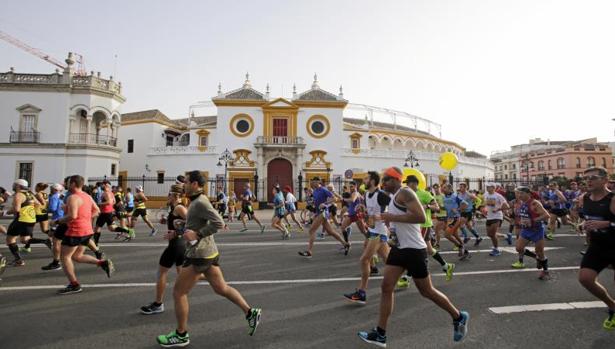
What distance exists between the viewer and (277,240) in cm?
1058

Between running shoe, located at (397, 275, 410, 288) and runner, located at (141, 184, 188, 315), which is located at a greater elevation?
runner, located at (141, 184, 188, 315)

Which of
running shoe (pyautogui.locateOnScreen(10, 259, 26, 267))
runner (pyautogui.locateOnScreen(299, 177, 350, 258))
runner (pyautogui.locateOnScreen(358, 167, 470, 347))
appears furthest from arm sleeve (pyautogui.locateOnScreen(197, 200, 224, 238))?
running shoe (pyautogui.locateOnScreen(10, 259, 26, 267))

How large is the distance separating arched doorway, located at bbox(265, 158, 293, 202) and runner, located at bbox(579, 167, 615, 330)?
2953 cm

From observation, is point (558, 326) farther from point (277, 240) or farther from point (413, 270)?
point (277, 240)

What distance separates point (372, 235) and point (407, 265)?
1.81 m

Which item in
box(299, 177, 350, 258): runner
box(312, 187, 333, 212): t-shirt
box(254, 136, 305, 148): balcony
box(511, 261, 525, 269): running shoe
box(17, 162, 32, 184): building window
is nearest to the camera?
box(511, 261, 525, 269): running shoe

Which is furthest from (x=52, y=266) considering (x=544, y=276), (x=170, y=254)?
(x=544, y=276)

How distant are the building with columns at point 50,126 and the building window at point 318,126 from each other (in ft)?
60.9

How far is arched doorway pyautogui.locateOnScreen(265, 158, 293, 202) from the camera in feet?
110

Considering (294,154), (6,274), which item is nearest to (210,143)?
(294,154)

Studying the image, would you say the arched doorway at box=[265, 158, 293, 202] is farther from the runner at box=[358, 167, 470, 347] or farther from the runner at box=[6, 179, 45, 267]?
the runner at box=[358, 167, 470, 347]

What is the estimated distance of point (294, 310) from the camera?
446 cm

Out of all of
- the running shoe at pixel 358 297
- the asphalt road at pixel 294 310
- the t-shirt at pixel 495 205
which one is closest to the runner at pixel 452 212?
the t-shirt at pixel 495 205

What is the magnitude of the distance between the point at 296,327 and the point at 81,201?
4157 millimetres
